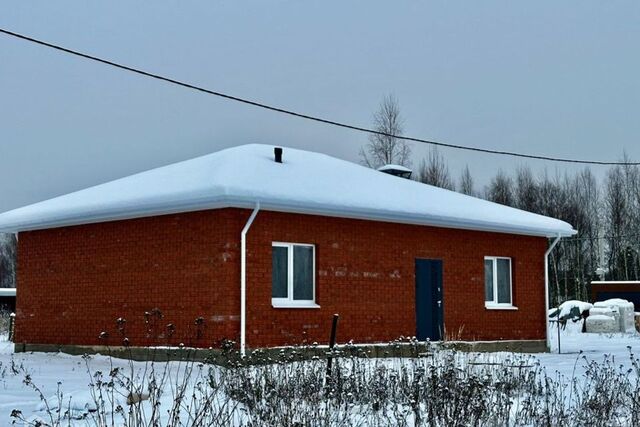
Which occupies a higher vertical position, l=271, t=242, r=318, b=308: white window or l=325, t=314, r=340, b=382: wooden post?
l=271, t=242, r=318, b=308: white window

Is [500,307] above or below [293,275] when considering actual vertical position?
below

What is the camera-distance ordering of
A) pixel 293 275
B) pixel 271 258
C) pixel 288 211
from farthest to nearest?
pixel 293 275 < pixel 288 211 < pixel 271 258

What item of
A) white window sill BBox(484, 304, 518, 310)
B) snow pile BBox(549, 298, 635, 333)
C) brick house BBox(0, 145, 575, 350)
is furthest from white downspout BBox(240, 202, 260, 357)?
snow pile BBox(549, 298, 635, 333)

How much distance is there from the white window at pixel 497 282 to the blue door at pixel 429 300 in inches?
66.0

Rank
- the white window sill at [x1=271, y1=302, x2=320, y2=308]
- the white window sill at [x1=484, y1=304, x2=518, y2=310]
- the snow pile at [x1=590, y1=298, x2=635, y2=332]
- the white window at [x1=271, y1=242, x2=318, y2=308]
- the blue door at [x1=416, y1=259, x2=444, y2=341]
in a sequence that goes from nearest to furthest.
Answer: the white window sill at [x1=271, y1=302, x2=320, y2=308]
the white window at [x1=271, y1=242, x2=318, y2=308]
the blue door at [x1=416, y1=259, x2=444, y2=341]
the white window sill at [x1=484, y1=304, x2=518, y2=310]
the snow pile at [x1=590, y1=298, x2=635, y2=332]

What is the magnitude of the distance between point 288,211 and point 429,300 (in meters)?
4.34

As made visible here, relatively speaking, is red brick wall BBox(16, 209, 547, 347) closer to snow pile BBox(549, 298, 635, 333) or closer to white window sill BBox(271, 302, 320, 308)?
white window sill BBox(271, 302, 320, 308)

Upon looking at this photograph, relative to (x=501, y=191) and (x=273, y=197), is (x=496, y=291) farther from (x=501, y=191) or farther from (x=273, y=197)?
(x=501, y=191)

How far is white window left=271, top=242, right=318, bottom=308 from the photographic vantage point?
15055mm

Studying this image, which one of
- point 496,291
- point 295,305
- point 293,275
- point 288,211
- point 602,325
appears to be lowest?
point 602,325

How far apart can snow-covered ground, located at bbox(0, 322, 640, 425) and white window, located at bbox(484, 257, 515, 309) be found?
1.75 metres

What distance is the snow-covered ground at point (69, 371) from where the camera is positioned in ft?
28.8

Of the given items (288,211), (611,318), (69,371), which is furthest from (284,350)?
(611,318)

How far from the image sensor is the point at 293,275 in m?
15.3
